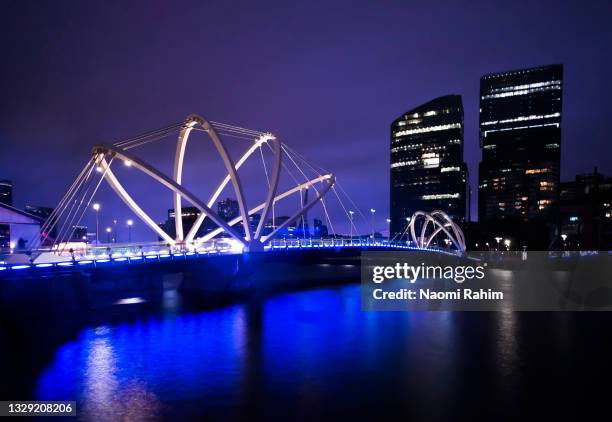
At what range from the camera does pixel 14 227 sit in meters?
50.8

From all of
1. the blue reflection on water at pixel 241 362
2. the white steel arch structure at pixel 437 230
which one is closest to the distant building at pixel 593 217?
the white steel arch structure at pixel 437 230

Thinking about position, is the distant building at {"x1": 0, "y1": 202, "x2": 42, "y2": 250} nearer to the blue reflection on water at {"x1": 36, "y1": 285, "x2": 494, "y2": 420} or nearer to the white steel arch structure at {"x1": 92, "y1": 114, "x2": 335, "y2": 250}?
the white steel arch structure at {"x1": 92, "y1": 114, "x2": 335, "y2": 250}

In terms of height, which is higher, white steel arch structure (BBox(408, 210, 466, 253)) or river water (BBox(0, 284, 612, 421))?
white steel arch structure (BBox(408, 210, 466, 253))

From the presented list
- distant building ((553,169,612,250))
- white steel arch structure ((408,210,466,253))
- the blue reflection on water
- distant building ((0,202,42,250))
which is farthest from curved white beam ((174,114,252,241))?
distant building ((553,169,612,250))

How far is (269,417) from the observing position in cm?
1623

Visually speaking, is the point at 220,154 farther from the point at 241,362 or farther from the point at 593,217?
the point at 593,217

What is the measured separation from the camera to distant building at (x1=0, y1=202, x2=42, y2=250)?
162 ft

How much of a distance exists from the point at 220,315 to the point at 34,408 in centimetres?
1911

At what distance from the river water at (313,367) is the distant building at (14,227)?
2569 cm

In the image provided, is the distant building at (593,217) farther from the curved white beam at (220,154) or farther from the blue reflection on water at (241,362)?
the curved white beam at (220,154)

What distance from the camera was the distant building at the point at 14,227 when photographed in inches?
1948

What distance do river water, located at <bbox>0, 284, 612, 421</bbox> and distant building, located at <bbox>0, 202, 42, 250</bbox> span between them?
25.7m

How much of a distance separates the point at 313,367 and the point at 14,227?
44.3 m

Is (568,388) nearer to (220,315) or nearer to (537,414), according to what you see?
(537,414)
